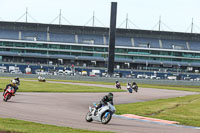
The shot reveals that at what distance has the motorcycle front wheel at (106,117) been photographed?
61.5 feet

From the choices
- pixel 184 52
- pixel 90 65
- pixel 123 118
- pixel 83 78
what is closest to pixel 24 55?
pixel 90 65

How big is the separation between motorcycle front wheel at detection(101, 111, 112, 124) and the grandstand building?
103 meters

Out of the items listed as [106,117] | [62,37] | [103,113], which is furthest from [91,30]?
[106,117]

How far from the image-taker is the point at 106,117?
61.7ft

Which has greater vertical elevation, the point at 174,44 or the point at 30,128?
the point at 174,44

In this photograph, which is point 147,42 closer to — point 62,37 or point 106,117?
point 62,37

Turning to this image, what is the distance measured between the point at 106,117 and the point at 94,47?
104375mm

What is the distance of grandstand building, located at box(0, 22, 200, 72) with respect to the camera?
121 metres

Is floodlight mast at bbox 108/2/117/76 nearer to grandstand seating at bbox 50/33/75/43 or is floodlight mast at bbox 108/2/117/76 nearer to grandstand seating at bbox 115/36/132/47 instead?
grandstand seating at bbox 115/36/132/47

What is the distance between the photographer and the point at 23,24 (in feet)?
412

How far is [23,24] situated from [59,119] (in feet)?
361

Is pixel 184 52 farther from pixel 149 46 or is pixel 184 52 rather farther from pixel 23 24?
pixel 23 24

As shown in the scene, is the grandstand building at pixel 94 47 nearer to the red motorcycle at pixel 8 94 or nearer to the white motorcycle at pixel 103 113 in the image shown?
the red motorcycle at pixel 8 94

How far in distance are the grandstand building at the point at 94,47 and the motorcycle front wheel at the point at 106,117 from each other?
103 m
